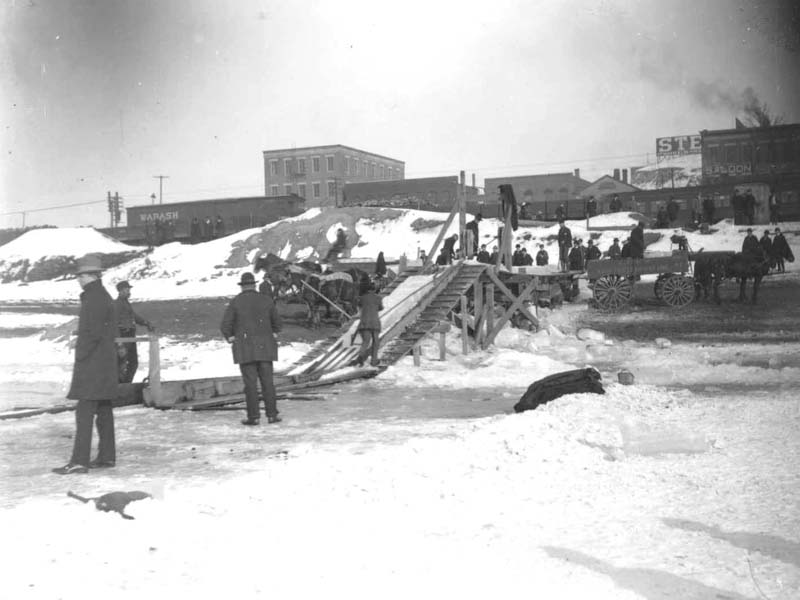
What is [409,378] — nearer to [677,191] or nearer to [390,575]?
[390,575]

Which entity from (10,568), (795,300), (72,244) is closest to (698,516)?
(10,568)

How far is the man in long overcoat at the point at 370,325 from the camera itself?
14.4m

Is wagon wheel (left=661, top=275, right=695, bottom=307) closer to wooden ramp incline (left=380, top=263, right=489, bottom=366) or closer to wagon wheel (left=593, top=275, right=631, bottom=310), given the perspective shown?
wagon wheel (left=593, top=275, right=631, bottom=310)

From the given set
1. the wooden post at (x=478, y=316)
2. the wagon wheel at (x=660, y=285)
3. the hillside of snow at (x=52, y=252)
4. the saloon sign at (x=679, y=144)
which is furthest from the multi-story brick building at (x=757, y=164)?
the hillside of snow at (x=52, y=252)

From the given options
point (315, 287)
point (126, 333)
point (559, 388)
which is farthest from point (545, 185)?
point (559, 388)

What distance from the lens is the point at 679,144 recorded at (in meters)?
73.9

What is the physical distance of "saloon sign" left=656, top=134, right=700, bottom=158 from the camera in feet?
240

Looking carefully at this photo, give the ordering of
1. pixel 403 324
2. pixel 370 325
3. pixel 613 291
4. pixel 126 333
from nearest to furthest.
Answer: pixel 126 333 → pixel 370 325 → pixel 403 324 → pixel 613 291

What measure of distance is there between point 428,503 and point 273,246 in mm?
38448

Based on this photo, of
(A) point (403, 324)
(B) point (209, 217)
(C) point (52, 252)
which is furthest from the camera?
(B) point (209, 217)

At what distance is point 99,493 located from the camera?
6.11 m

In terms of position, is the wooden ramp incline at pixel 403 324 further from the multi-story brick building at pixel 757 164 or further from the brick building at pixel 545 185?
the brick building at pixel 545 185

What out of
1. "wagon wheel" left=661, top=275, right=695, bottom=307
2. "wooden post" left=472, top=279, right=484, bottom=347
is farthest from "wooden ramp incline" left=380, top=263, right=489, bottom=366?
"wagon wheel" left=661, top=275, right=695, bottom=307

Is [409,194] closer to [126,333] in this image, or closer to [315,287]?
[315,287]
